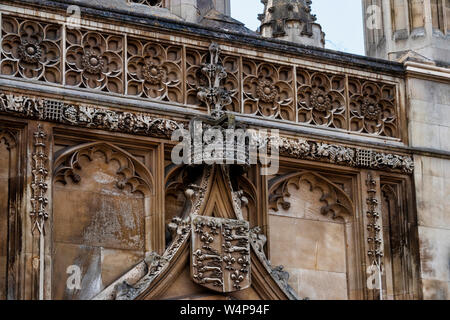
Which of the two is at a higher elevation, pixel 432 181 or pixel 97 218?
pixel 432 181

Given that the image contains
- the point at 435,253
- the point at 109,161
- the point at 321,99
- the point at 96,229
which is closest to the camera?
the point at 96,229

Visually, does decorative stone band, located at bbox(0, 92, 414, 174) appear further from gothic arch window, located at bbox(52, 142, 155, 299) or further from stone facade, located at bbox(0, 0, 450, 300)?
gothic arch window, located at bbox(52, 142, 155, 299)

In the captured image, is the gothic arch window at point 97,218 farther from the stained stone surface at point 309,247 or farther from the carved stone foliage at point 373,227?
the carved stone foliage at point 373,227

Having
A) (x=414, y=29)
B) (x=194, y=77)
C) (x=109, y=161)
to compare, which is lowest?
(x=109, y=161)

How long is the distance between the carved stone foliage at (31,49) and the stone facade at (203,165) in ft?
0.05

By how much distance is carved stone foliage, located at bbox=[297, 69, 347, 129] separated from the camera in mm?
18312

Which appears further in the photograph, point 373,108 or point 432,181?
point 373,108

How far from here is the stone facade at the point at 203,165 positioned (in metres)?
16.5

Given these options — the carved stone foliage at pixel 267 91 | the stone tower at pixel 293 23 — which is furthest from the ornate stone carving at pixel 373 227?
the stone tower at pixel 293 23

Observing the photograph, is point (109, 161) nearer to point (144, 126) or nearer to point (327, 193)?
point (144, 126)

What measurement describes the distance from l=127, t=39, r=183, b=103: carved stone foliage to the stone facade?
2cm

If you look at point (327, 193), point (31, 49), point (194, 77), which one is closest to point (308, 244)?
point (327, 193)

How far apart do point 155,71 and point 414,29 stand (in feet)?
11.9

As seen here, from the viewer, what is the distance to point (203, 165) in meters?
17.1
